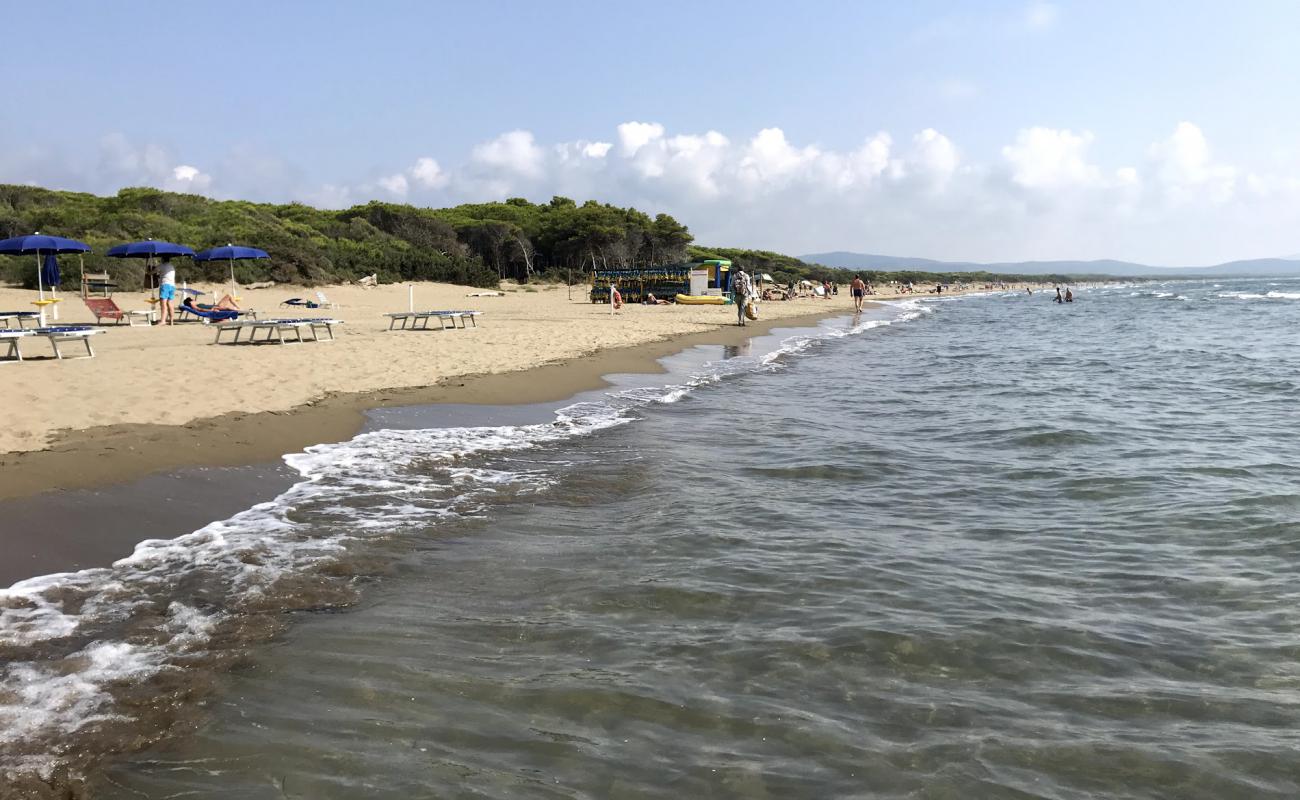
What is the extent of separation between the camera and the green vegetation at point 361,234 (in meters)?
32.9

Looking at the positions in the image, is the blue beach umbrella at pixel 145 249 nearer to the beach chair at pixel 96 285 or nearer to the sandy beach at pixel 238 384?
the beach chair at pixel 96 285

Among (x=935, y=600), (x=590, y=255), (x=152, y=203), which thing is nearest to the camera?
(x=935, y=600)

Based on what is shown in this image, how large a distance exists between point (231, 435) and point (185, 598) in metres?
3.90

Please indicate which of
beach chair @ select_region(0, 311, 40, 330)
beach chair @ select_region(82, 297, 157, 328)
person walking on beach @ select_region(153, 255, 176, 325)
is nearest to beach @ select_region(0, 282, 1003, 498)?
beach chair @ select_region(82, 297, 157, 328)

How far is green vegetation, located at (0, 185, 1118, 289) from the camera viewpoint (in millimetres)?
32938

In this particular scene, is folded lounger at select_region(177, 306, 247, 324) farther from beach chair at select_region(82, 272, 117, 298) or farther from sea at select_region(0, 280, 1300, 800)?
sea at select_region(0, 280, 1300, 800)

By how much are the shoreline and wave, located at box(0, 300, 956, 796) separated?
654 millimetres

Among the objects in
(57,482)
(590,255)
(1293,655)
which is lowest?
(1293,655)

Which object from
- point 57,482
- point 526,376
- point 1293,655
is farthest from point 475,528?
point 526,376

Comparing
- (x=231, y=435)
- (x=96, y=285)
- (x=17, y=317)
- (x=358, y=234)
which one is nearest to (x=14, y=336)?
(x=17, y=317)

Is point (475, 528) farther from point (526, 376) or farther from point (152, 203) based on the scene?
point (152, 203)

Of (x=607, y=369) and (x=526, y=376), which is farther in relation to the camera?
(x=607, y=369)

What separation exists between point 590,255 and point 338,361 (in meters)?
43.8

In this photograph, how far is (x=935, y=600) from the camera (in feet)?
15.0
